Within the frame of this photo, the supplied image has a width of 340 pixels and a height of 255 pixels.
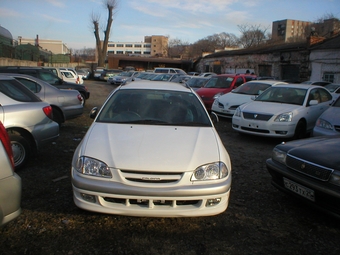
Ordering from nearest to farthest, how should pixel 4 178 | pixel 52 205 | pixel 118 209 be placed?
1. pixel 4 178
2. pixel 118 209
3. pixel 52 205

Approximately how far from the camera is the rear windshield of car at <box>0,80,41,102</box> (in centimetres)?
521

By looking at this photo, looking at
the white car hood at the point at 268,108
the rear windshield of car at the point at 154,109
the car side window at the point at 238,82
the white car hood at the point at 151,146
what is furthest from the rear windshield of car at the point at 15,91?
the car side window at the point at 238,82

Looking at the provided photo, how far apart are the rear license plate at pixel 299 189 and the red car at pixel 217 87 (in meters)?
8.35

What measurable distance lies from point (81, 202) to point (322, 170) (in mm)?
2625

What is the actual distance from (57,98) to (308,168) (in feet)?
22.2

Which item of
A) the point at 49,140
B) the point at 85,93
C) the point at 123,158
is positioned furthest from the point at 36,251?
the point at 85,93

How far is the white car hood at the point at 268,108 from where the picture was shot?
7863 millimetres

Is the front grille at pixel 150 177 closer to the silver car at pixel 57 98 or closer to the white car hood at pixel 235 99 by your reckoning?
the silver car at pixel 57 98

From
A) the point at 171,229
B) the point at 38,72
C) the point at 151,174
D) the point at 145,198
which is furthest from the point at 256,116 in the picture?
the point at 38,72

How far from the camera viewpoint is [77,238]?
125 inches

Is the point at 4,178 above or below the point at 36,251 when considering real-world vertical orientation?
above

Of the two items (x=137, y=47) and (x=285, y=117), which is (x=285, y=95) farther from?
(x=137, y=47)

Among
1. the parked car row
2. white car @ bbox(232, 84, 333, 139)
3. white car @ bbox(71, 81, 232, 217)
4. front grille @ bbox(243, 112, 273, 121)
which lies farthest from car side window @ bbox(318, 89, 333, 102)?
the parked car row

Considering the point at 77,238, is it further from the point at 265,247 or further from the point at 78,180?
the point at 265,247
